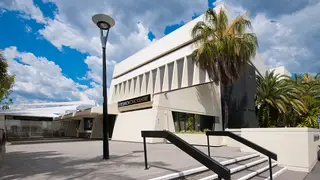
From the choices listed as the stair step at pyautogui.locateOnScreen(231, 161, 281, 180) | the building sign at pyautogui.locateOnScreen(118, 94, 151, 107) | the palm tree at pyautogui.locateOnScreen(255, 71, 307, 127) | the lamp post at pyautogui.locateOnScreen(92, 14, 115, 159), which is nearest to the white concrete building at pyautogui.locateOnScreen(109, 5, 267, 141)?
the building sign at pyautogui.locateOnScreen(118, 94, 151, 107)

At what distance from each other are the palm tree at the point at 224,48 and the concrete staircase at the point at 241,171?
6314mm

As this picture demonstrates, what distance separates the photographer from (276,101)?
19.4 m

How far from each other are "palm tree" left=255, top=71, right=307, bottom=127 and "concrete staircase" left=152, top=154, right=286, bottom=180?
11.9 meters

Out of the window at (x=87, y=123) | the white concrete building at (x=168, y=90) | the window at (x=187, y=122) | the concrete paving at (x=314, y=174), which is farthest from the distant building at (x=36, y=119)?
the concrete paving at (x=314, y=174)

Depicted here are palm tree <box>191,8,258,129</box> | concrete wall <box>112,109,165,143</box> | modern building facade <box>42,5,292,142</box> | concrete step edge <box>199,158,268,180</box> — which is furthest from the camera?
modern building facade <box>42,5,292,142</box>

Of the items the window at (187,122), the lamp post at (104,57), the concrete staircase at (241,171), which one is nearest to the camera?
the concrete staircase at (241,171)

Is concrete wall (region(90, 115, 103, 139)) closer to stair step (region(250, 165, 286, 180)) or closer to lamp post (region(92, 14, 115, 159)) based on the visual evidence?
lamp post (region(92, 14, 115, 159))

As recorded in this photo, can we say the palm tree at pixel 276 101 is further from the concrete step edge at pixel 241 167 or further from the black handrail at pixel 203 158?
the black handrail at pixel 203 158

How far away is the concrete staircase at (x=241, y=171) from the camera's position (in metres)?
5.34

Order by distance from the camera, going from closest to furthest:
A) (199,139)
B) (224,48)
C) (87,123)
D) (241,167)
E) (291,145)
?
(241,167) < (291,145) < (224,48) < (199,139) < (87,123)

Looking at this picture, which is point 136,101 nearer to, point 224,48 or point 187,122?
point 187,122

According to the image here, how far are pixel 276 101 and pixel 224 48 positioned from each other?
8.77 meters

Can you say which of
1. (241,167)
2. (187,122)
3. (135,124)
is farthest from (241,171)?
(135,124)

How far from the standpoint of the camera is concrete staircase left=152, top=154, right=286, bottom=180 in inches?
210
